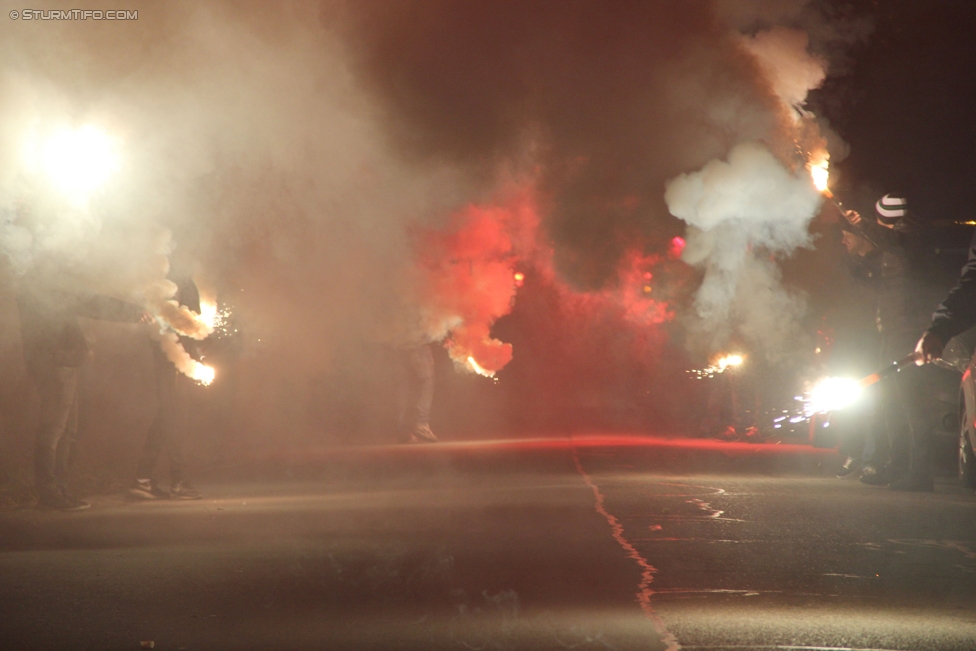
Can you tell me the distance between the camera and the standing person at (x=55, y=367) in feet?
27.7

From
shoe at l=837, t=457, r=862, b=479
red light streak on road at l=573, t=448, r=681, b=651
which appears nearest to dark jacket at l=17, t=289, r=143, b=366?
red light streak on road at l=573, t=448, r=681, b=651

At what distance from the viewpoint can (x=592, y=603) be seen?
197 inches

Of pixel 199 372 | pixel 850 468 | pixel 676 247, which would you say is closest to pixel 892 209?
pixel 850 468

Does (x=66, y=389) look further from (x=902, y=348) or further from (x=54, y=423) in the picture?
(x=902, y=348)

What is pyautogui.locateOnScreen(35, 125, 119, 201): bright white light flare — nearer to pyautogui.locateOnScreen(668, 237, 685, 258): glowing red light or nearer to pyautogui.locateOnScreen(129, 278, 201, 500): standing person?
pyautogui.locateOnScreen(129, 278, 201, 500): standing person

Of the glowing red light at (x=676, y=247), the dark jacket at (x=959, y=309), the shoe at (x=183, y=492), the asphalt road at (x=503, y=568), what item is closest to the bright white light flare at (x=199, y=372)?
the shoe at (x=183, y=492)

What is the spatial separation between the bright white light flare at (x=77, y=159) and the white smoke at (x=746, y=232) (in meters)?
8.99

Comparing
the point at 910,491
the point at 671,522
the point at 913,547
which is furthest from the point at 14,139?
the point at 910,491

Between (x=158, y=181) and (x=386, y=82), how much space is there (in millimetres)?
3287

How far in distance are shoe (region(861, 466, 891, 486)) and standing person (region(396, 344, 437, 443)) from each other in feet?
28.1

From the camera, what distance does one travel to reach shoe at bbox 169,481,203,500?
9.27 metres

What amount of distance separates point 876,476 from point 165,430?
7.04 metres

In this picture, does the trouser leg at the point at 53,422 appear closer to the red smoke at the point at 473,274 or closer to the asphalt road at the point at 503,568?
the asphalt road at the point at 503,568

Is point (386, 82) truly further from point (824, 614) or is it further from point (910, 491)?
point (824, 614)
